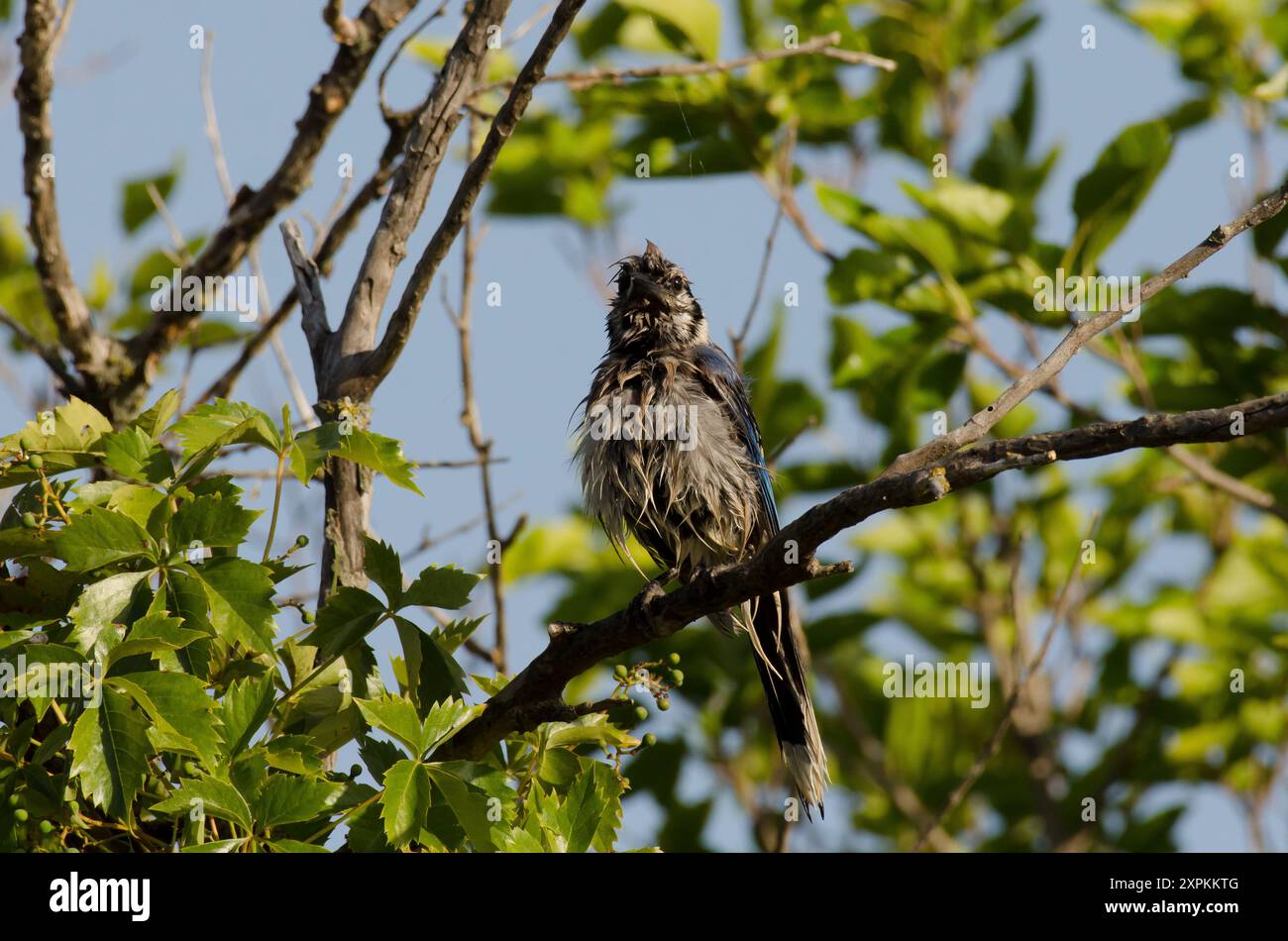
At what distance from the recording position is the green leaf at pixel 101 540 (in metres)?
2.82

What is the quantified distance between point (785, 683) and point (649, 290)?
A: 1.56 metres

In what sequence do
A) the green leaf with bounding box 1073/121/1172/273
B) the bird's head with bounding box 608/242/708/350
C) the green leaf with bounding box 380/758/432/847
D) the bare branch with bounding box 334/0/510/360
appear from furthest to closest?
the bird's head with bounding box 608/242/708/350 → the green leaf with bounding box 1073/121/1172/273 → the bare branch with bounding box 334/0/510/360 → the green leaf with bounding box 380/758/432/847

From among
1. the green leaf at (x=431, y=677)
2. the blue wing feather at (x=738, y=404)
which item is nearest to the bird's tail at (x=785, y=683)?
the blue wing feather at (x=738, y=404)

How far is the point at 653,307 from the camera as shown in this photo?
5.37 m

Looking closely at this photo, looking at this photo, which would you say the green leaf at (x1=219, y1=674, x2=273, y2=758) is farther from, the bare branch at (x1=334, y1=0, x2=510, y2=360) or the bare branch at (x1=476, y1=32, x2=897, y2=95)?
the bare branch at (x1=476, y1=32, x2=897, y2=95)

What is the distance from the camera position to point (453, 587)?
315 cm

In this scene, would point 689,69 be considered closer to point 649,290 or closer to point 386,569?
point 649,290

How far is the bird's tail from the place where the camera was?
5137 millimetres

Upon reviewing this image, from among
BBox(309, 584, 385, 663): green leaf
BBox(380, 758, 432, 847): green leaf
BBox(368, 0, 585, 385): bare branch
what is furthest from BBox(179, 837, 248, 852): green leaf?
BBox(368, 0, 585, 385): bare branch

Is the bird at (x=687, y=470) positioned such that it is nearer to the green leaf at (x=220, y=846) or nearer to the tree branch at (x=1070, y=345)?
the tree branch at (x=1070, y=345)

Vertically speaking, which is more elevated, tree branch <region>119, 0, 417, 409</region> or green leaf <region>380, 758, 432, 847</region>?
tree branch <region>119, 0, 417, 409</region>

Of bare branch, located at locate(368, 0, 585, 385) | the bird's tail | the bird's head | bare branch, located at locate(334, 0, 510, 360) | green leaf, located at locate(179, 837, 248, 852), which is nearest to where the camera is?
green leaf, located at locate(179, 837, 248, 852)

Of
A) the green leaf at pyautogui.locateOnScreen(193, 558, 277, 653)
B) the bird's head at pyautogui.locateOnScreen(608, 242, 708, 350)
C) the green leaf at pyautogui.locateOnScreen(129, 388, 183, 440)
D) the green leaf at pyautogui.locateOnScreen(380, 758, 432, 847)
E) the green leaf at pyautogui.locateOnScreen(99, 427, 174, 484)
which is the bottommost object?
the green leaf at pyautogui.locateOnScreen(380, 758, 432, 847)

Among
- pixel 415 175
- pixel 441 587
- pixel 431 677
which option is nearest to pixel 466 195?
pixel 415 175
